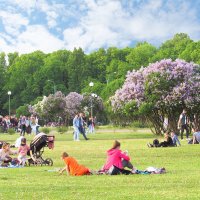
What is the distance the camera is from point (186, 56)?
333 ft

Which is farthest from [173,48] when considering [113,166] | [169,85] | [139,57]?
[113,166]

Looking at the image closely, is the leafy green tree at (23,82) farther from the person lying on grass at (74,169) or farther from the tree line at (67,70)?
the person lying on grass at (74,169)

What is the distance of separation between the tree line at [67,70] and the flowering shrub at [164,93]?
235 ft

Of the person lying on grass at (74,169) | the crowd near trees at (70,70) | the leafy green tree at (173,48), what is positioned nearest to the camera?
the person lying on grass at (74,169)

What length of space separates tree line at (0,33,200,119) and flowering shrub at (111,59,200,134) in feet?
235

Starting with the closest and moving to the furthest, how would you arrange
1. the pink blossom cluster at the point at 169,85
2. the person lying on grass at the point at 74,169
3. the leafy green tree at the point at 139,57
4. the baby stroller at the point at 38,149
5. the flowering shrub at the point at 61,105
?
the person lying on grass at the point at 74,169, the baby stroller at the point at 38,149, the pink blossom cluster at the point at 169,85, the flowering shrub at the point at 61,105, the leafy green tree at the point at 139,57

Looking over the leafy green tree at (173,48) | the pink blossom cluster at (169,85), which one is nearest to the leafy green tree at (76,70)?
the leafy green tree at (173,48)

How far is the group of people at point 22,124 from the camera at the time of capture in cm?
5331

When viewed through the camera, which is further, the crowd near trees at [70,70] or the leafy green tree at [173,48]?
the crowd near trees at [70,70]

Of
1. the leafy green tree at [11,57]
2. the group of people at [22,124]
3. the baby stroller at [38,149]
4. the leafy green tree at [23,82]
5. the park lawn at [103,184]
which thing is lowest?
the park lawn at [103,184]

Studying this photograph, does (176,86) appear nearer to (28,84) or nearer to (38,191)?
(38,191)

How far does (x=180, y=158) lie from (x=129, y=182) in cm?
859

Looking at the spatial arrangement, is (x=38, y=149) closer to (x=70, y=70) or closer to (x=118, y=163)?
(x=118, y=163)

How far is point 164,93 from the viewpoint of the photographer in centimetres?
4347
